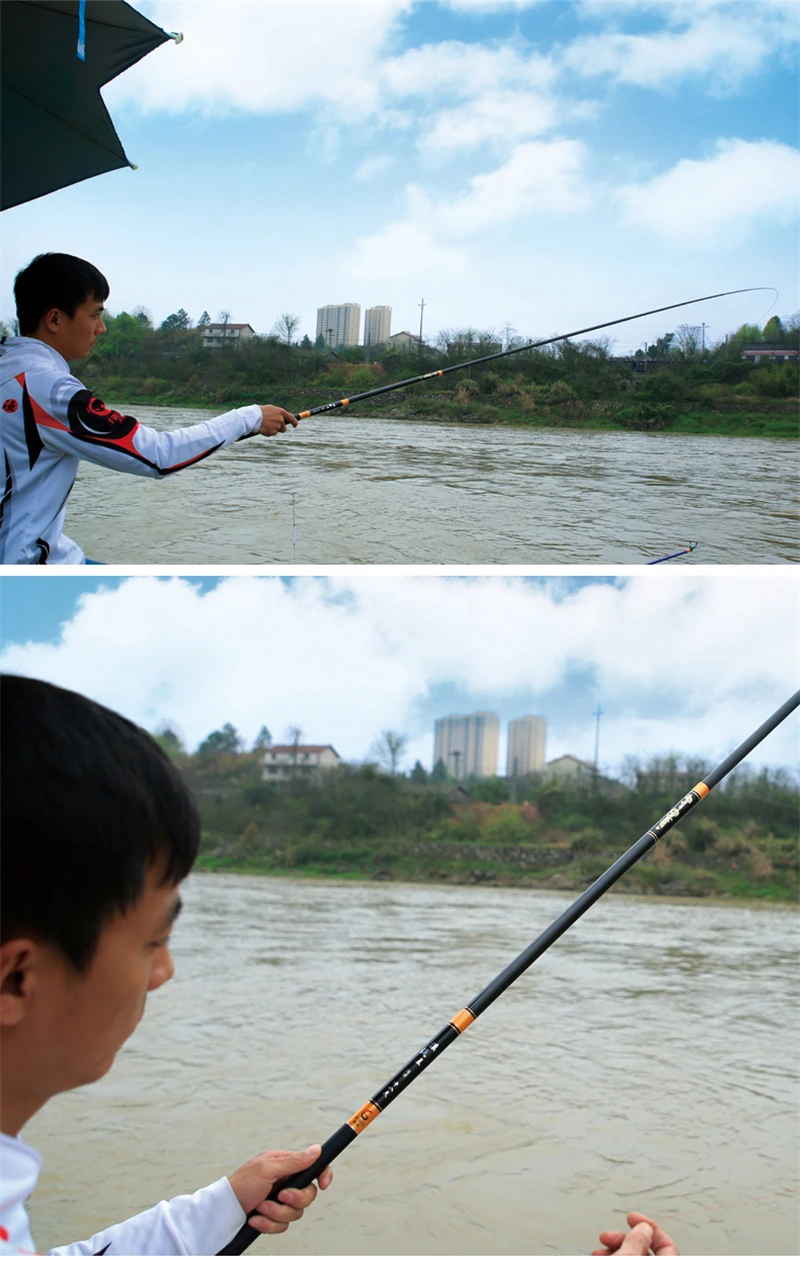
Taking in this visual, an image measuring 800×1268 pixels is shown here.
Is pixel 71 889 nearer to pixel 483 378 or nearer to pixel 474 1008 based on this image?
pixel 474 1008

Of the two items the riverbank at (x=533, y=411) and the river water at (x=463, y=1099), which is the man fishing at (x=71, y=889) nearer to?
the river water at (x=463, y=1099)

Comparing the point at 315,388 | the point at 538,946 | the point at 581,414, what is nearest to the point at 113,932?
the point at 538,946

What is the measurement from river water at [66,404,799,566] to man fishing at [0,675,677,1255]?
27.6 ft

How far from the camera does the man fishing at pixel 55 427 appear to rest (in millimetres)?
1836

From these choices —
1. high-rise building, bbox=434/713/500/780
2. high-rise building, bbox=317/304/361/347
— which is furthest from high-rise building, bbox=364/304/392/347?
high-rise building, bbox=434/713/500/780

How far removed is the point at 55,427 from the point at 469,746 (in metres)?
16.9

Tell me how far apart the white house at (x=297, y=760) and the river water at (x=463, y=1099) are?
8.53 metres

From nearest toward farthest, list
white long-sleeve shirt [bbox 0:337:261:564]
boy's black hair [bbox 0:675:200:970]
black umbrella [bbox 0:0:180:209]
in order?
boy's black hair [bbox 0:675:200:970]
white long-sleeve shirt [bbox 0:337:261:564]
black umbrella [bbox 0:0:180:209]

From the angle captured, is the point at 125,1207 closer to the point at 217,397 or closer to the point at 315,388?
the point at 315,388

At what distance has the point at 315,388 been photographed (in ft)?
42.4

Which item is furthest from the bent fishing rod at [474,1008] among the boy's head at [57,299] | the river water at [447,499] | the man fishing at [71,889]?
the river water at [447,499]

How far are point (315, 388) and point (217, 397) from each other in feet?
5.25

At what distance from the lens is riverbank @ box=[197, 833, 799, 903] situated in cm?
1557

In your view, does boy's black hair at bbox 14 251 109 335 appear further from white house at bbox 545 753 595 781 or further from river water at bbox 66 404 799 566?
white house at bbox 545 753 595 781
